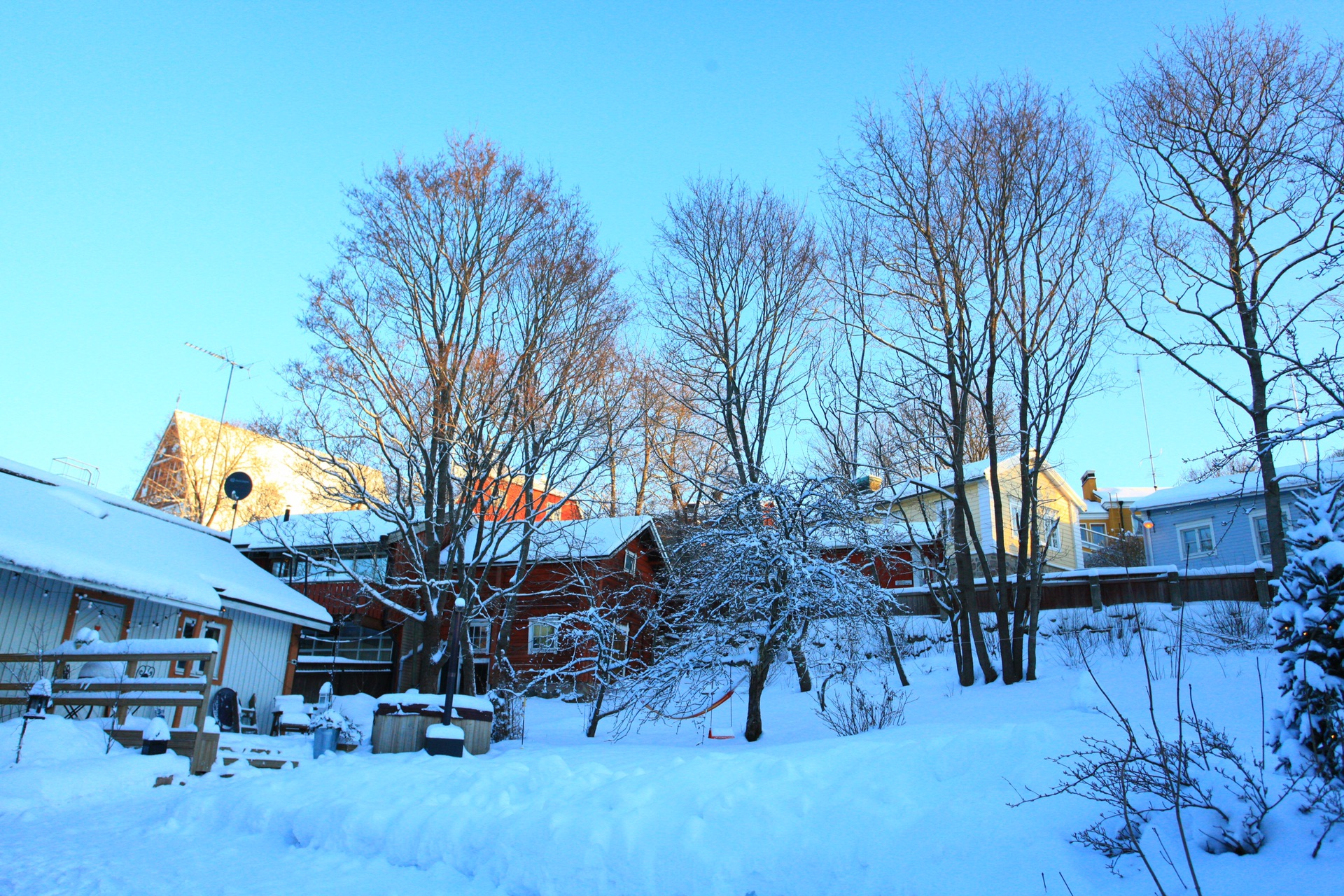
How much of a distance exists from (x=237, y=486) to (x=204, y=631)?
5140mm

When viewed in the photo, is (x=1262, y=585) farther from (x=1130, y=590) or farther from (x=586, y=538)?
(x=586, y=538)

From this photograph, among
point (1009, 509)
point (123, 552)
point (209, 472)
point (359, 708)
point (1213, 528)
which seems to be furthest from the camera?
point (209, 472)

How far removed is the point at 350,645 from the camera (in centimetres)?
2544

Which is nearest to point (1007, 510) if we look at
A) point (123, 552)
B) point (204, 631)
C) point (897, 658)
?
point (897, 658)

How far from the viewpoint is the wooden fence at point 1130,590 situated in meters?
18.2

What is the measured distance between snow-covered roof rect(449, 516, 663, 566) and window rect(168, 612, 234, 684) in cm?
621

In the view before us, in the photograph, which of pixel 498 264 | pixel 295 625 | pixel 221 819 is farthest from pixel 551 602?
pixel 221 819

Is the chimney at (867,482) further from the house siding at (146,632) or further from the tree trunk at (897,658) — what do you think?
the house siding at (146,632)

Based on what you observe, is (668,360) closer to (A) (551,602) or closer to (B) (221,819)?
(A) (551,602)

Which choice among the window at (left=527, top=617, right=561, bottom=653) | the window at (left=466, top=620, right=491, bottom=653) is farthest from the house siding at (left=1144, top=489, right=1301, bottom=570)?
the window at (left=466, top=620, right=491, bottom=653)

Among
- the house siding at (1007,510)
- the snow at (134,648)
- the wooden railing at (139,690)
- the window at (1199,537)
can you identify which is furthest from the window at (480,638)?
the window at (1199,537)

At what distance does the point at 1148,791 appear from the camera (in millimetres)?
4816

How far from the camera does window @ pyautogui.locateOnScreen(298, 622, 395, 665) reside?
25.1m

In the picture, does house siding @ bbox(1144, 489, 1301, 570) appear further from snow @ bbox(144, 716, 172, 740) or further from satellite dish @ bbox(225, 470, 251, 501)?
satellite dish @ bbox(225, 470, 251, 501)
